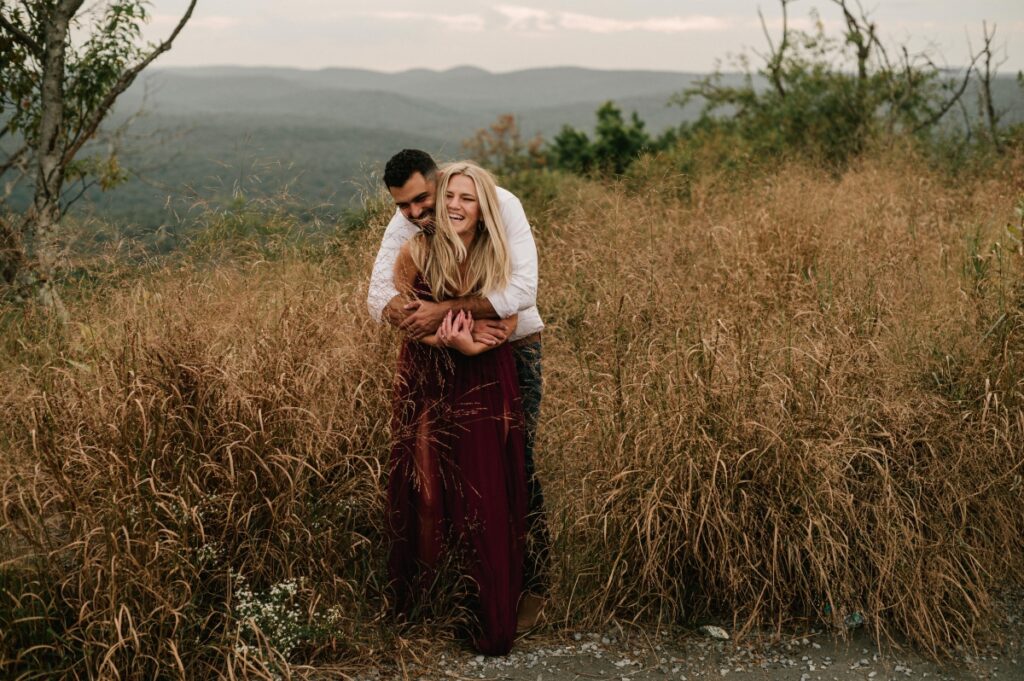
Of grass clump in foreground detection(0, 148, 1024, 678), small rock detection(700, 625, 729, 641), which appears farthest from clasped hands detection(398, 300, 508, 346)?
small rock detection(700, 625, 729, 641)

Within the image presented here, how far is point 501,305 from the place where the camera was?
3326 mm

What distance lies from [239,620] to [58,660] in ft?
1.83

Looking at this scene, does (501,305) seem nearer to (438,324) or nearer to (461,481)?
(438,324)

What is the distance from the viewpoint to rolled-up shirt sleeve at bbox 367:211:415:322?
11.3 feet

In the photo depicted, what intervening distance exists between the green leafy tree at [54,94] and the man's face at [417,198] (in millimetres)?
2769

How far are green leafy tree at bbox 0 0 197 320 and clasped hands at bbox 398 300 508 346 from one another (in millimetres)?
2887

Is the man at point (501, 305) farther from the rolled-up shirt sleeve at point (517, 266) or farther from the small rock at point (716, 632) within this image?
the small rock at point (716, 632)

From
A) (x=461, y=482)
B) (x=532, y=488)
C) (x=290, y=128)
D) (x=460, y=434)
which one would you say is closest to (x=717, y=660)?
(x=532, y=488)

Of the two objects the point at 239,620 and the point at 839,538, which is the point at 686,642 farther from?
the point at 239,620

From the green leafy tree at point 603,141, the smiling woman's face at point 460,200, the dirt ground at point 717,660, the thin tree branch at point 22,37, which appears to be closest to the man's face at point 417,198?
the smiling woman's face at point 460,200

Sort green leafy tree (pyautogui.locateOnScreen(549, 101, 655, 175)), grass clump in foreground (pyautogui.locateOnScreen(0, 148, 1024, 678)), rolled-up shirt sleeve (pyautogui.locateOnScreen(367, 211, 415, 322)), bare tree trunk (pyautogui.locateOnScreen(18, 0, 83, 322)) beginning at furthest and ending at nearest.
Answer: green leafy tree (pyautogui.locateOnScreen(549, 101, 655, 175)), bare tree trunk (pyautogui.locateOnScreen(18, 0, 83, 322)), rolled-up shirt sleeve (pyautogui.locateOnScreen(367, 211, 415, 322)), grass clump in foreground (pyautogui.locateOnScreen(0, 148, 1024, 678))

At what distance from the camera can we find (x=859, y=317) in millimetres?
4438

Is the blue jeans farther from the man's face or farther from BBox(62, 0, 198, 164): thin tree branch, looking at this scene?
BBox(62, 0, 198, 164): thin tree branch

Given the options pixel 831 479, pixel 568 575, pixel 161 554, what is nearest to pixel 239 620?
pixel 161 554
